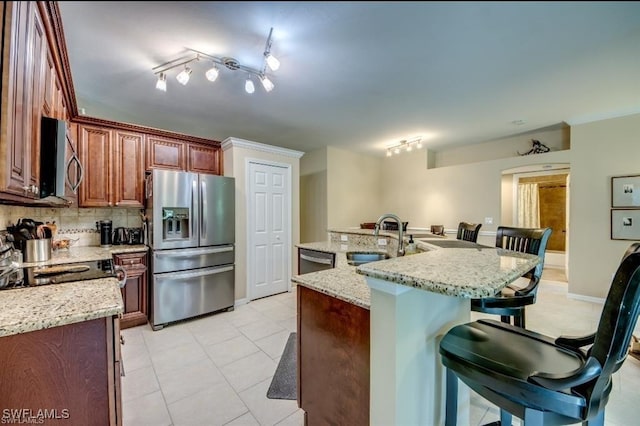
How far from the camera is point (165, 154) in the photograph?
347 cm

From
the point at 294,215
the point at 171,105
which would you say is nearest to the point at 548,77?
the point at 294,215

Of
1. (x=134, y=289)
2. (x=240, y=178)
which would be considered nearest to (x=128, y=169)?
(x=240, y=178)

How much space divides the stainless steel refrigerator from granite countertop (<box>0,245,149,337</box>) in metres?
1.34

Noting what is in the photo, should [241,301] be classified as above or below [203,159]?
below

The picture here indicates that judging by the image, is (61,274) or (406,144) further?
(406,144)

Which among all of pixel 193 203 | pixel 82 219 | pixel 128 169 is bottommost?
pixel 82 219

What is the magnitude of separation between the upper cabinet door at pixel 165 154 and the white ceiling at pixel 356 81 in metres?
0.29

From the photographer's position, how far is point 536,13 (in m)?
0.39

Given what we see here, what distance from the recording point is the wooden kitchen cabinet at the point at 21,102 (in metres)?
0.98

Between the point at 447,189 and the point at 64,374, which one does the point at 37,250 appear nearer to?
the point at 64,374

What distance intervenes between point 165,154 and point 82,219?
4.04 ft

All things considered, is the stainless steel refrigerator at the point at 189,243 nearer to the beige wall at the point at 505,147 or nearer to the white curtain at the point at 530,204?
the beige wall at the point at 505,147

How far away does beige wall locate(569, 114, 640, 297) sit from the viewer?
10.9 feet

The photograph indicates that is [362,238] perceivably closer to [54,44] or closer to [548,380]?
[548,380]
